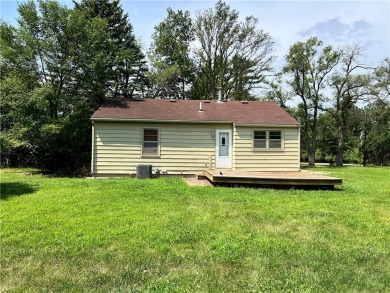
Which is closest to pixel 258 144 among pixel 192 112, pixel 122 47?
pixel 192 112

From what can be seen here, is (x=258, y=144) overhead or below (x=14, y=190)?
overhead

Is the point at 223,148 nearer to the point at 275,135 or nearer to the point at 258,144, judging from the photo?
the point at 258,144

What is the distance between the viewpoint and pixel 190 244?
388 cm

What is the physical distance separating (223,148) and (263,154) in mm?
1761

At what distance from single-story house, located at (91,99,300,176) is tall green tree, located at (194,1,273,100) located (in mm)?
12530

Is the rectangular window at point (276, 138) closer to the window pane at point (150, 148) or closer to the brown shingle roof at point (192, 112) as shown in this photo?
the brown shingle roof at point (192, 112)

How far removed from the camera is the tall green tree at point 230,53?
82.2ft

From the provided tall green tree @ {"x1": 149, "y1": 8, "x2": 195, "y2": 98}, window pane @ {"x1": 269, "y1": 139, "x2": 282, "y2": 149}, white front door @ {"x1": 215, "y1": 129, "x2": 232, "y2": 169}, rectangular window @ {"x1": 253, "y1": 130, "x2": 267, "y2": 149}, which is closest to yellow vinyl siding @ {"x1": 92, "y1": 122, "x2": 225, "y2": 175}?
white front door @ {"x1": 215, "y1": 129, "x2": 232, "y2": 169}

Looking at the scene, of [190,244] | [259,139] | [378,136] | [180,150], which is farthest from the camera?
[378,136]

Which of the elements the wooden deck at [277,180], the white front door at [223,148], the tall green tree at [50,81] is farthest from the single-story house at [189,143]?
the wooden deck at [277,180]

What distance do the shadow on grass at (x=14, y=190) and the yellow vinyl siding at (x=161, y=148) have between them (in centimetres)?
391

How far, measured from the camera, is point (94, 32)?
15.3 meters

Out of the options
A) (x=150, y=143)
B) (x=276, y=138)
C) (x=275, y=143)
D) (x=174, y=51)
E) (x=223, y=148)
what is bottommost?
(x=223, y=148)

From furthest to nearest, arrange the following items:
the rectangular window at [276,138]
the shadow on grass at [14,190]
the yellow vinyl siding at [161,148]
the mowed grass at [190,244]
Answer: the rectangular window at [276,138]
the yellow vinyl siding at [161,148]
the shadow on grass at [14,190]
the mowed grass at [190,244]
